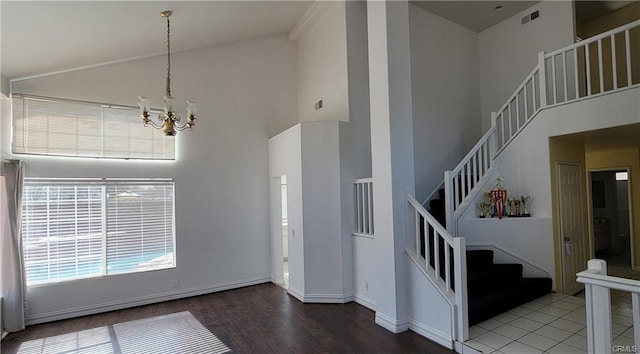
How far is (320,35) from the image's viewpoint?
602 cm

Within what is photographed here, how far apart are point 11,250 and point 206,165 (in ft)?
9.15

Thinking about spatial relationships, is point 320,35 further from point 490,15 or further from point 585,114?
point 585,114

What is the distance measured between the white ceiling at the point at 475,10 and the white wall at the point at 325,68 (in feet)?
5.62

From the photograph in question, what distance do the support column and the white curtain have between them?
4.71 m

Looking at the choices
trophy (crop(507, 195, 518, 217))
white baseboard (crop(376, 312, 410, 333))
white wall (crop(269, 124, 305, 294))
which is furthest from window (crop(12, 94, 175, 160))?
trophy (crop(507, 195, 518, 217))

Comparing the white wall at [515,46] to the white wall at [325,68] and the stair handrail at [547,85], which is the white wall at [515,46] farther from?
the white wall at [325,68]

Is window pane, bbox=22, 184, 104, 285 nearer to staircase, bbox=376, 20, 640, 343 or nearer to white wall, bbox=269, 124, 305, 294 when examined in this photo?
white wall, bbox=269, 124, 305, 294

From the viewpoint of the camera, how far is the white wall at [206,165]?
15.4 feet

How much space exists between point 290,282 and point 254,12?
14.8ft

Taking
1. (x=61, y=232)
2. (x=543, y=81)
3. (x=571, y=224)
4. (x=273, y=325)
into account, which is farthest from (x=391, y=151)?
(x=61, y=232)

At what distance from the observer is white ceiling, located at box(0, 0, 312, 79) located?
3.24 meters

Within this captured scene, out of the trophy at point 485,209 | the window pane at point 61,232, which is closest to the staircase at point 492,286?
the trophy at point 485,209

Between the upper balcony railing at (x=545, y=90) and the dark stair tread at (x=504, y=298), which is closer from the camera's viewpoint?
the dark stair tread at (x=504, y=298)

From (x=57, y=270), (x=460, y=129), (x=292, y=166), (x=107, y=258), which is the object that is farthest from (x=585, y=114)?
(x=57, y=270)
